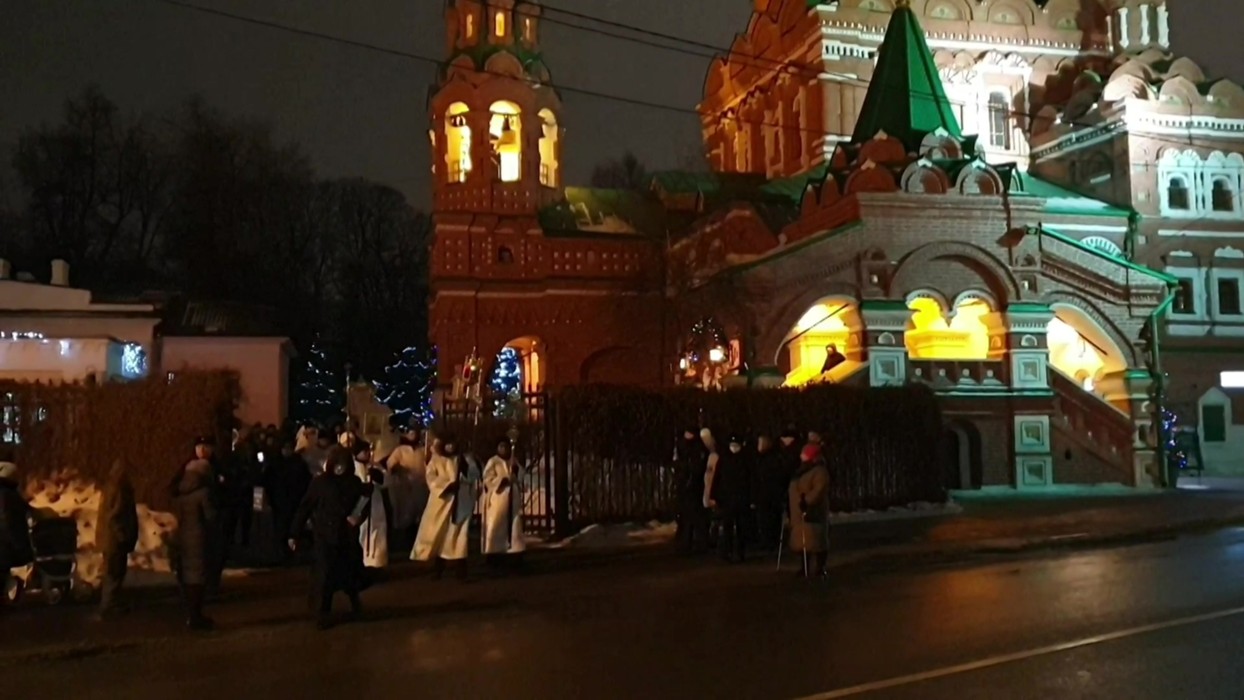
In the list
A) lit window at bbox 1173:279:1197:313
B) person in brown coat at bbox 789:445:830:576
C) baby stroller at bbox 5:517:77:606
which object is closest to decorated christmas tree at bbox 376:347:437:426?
lit window at bbox 1173:279:1197:313

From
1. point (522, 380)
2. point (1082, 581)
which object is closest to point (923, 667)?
point (1082, 581)

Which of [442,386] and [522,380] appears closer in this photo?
[442,386]

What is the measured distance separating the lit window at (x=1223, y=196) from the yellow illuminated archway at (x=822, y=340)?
15814 mm

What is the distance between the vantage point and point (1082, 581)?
1349 cm

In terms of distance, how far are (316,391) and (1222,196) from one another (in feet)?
110

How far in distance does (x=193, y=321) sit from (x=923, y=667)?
109 ft

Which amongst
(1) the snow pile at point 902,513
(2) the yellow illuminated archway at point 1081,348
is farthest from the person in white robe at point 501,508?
(2) the yellow illuminated archway at point 1081,348

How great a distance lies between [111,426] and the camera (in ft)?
52.6

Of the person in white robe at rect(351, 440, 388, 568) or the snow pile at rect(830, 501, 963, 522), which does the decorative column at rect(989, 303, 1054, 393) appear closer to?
the snow pile at rect(830, 501, 963, 522)

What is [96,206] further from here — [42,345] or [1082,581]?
[1082,581]

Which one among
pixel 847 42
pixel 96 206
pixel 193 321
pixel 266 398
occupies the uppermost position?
pixel 847 42

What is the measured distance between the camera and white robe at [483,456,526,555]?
592 inches

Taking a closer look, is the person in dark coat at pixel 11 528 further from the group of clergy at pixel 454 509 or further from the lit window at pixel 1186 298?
the lit window at pixel 1186 298

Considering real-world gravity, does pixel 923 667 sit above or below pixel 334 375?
below
